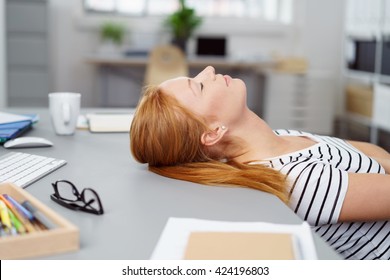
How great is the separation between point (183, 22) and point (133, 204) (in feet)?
14.9

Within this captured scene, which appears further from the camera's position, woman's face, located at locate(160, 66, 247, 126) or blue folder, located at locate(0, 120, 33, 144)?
blue folder, located at locate(0, 120, 33, 144)

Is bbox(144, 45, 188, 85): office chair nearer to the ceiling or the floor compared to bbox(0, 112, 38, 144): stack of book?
nearer to the floor

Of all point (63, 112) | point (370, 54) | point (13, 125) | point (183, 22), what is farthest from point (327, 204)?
point (183, 22)

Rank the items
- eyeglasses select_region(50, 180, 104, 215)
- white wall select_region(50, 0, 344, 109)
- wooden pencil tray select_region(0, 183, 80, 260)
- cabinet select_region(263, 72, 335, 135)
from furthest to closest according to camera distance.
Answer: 1. white wall select_region(50, 0, 344, 109)
2. cabinet select_region(263, 72, 335, 135)
3. eyeglasses select_region(50, 180, 104, 215)
4. wooden pencil tray select_region(0, 183, 80, 260)

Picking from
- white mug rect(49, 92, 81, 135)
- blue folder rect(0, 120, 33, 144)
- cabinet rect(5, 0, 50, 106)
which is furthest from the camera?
cabinet rect(5, 0, 50, 106)

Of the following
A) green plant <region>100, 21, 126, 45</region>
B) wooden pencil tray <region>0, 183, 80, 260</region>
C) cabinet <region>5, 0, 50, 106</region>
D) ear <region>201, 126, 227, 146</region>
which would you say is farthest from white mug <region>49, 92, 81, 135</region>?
green plant <region>100, 21, 126, 45</region>

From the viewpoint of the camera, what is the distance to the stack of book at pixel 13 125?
1.71 metres

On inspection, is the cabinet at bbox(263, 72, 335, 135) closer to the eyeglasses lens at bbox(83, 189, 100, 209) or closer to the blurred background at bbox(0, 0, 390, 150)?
the blurred background at bbox(0, 0, 390, 150)

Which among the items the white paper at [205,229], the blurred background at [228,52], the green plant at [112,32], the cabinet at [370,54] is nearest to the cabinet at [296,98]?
the blurred background at [228,52]

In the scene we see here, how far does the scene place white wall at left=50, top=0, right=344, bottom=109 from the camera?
223 inches

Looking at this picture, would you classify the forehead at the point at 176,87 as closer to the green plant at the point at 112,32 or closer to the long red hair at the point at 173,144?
the long red hair at the point at 173,144

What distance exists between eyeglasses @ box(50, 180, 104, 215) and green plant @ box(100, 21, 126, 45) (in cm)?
450

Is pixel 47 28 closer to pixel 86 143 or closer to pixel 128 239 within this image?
pixel 86 143

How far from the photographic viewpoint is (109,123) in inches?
77.1
